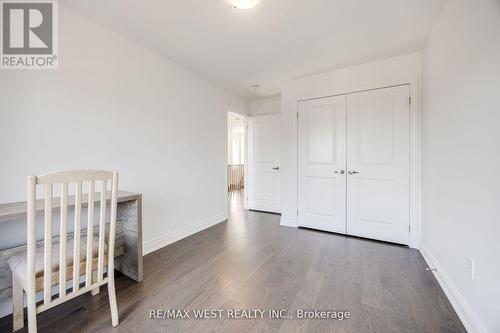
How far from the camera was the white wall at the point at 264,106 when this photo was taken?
14.0 ft

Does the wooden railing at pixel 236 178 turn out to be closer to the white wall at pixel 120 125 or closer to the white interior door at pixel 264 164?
the white interior door at pixel 264 164

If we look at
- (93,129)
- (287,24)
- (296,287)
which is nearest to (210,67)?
(287,24)

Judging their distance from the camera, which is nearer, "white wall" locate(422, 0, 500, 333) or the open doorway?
"white wall" locate(422, 0, 500, 333)

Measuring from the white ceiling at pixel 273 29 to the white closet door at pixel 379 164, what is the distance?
59cm

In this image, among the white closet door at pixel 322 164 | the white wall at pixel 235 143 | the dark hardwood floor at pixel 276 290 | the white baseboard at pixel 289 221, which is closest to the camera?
the dark hardwood floor at pixel 276 290

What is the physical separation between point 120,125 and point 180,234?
61.6 inches

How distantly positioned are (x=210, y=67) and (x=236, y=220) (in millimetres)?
2532

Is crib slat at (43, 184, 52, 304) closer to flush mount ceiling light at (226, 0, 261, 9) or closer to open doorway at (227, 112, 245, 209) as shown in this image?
flush mount ceiling light at (226, 0, 261, 9)

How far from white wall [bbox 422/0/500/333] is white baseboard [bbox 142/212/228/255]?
276 cm

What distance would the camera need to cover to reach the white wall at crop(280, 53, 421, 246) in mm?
2520

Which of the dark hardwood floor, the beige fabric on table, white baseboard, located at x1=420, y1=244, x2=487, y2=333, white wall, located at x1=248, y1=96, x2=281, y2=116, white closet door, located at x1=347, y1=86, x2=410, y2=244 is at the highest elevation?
white wall, located at x1=248, y1=96, x2=281, y2=116

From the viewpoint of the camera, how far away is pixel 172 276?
1.94 meters

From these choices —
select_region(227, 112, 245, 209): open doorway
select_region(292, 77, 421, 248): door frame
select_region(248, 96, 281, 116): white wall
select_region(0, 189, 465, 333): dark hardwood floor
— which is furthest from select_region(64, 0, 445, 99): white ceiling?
select_region(227, 112, 245, 209): open doorway

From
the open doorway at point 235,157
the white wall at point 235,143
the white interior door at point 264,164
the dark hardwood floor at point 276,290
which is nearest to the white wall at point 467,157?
the dark hardwood floor at point 276,290
